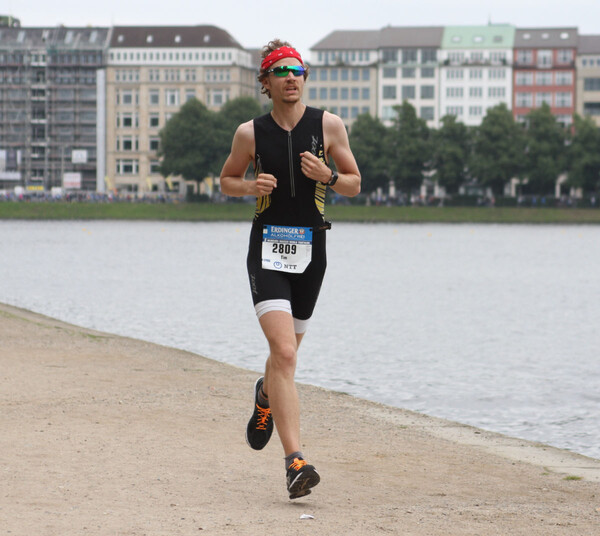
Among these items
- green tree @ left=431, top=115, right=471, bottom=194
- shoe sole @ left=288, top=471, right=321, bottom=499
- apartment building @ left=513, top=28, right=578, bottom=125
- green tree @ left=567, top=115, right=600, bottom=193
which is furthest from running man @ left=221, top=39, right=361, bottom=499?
apartment building @ left=513, top=28, right=578, bottom=125

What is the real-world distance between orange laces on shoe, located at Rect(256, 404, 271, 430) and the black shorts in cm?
88

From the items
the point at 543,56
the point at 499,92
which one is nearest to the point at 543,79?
the point at 543,56

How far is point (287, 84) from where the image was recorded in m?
7.62

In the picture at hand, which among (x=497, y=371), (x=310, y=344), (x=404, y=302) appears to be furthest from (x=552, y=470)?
(x=404, y=302)

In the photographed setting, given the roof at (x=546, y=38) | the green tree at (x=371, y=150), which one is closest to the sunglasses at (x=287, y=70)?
the green tree at (x=371, y=150)

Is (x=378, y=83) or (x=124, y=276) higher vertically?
(x=378, y=83)

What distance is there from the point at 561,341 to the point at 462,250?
141 feet

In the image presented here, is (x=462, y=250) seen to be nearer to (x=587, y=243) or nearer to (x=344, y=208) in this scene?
(x=587, y=243)

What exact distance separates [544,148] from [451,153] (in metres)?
8.94

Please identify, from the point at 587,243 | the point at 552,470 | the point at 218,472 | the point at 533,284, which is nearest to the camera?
the point at 218,472

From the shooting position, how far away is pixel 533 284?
4116 cm

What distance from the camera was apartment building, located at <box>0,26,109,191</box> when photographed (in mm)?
181500

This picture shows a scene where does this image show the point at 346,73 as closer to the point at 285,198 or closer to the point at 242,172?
the point at 242,172

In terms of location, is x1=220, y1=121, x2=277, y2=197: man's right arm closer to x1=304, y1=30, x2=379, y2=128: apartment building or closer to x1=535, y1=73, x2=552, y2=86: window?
x1=535, y1=73, x2=552, y2=86: window
